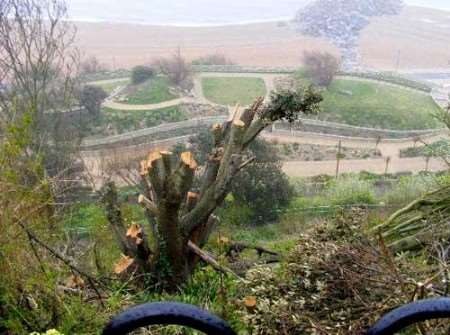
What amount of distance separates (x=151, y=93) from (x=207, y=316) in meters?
18.7

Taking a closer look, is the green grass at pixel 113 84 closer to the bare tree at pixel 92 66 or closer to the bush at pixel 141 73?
the bush at pixel 141 73

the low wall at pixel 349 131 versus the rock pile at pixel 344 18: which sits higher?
the rock pile at pixel 344 18

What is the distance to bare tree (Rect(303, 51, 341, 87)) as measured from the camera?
66.0 feet

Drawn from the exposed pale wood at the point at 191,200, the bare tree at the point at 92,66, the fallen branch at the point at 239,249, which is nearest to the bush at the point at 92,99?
the bare tree at the point at 92,66

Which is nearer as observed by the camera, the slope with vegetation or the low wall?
the slope with vegetation

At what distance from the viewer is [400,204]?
1115 cm

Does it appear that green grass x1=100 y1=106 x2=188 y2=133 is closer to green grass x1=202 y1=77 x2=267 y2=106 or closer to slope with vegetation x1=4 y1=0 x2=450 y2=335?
green grass x1=202 y1=77 x2=267 y2=106

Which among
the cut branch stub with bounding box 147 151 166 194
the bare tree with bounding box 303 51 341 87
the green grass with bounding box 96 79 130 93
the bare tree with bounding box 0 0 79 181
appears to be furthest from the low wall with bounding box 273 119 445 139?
the cut branch stub with bounding box 147 151 166 194

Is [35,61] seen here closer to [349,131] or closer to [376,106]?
[349,131]

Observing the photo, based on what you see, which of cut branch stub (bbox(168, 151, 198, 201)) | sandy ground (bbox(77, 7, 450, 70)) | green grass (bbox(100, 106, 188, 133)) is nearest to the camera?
cut branch stub (bbox(168, 151, 198, 201))

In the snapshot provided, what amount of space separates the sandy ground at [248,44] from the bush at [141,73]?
1.36 meters

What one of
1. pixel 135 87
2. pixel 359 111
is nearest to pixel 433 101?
pixel 359 111

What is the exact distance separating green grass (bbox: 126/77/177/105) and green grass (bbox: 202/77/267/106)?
55.0 inches

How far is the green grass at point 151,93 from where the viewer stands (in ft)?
62.2
